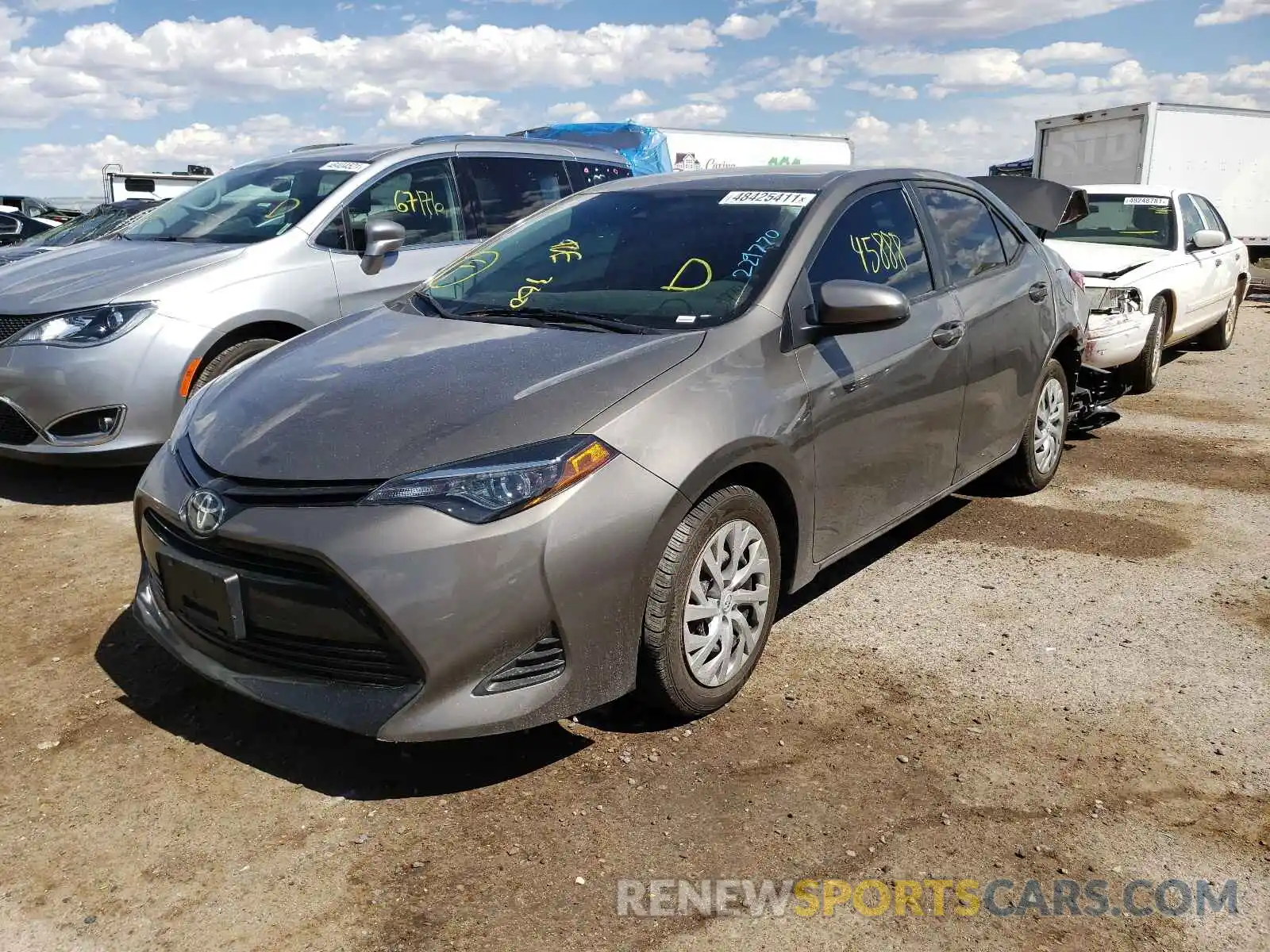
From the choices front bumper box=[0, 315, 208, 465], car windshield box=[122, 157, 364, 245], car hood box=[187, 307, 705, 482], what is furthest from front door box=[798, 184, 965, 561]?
car windshield box=[122, 157, 364, 245]

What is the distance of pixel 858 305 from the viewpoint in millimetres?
3424

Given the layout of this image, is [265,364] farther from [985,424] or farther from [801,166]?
[985,424]

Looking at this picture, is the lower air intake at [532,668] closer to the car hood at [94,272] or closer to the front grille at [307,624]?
the front grille at [307,624]

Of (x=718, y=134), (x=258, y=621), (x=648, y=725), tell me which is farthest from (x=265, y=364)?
(x=718, y=134)

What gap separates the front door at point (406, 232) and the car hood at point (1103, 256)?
16.1 feet

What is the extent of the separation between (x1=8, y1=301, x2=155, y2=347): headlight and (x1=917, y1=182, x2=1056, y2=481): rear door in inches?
147

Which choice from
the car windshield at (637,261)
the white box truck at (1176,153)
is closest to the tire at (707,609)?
the car windshield at (637,261)

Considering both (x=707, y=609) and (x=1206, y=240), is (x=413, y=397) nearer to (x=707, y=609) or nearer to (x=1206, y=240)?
(x=707, y=609)

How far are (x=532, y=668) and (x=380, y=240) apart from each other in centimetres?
351

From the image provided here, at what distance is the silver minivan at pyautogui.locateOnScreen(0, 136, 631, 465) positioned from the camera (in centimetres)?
512

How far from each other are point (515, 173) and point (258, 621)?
15.7ft

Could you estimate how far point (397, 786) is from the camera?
292 cm

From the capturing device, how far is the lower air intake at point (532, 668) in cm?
270

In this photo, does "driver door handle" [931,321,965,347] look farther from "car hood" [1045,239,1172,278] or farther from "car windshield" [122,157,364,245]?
"car hood" [1045,239,1172,278]
